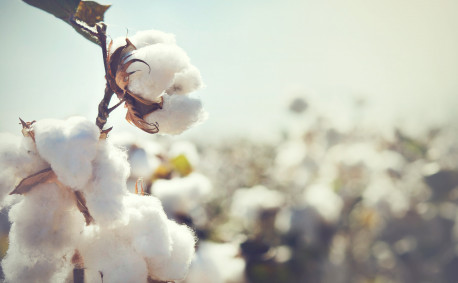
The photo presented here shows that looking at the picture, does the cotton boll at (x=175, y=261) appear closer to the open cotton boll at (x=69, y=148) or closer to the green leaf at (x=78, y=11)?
the open cotton boll at (x=69, y=148)

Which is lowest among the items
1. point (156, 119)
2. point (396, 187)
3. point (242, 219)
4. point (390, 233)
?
point (242, 219)

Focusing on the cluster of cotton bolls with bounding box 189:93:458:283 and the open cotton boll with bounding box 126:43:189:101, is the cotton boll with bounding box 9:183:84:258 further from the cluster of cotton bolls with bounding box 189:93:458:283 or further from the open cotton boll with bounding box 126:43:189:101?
the cluster of cotton bolls with bounding box 189:93:458:283

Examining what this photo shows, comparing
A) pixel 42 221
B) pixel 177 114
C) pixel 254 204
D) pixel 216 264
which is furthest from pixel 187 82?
pixel 254 204

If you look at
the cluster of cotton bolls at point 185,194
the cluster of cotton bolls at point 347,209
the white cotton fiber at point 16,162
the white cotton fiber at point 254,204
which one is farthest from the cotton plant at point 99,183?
the white cotton fiber at point 254,204

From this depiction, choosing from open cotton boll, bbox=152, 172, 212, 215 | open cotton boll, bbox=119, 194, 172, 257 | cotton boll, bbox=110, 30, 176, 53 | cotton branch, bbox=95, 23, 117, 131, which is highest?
cotton boll, bbox=110, 30, 176, 53

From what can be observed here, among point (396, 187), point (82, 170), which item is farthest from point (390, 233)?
point (82, 170)

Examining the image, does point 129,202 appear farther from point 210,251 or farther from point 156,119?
point 210,251

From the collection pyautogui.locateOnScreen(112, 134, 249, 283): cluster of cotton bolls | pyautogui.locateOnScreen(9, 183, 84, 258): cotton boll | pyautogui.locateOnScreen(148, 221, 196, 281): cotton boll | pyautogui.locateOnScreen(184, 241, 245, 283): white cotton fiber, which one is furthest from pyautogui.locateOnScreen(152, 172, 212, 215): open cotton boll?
pyautogui.locateOnScreen(9, 183, 84, 258): cotton boll
